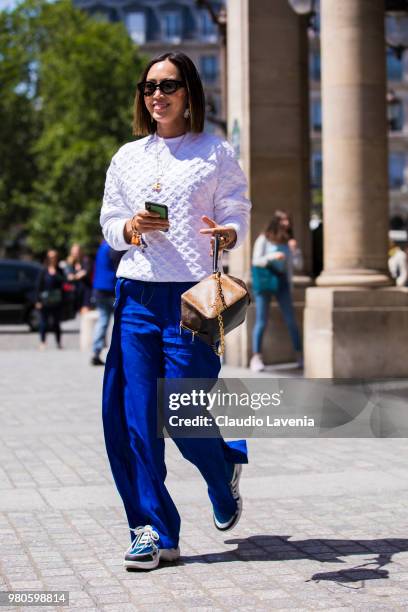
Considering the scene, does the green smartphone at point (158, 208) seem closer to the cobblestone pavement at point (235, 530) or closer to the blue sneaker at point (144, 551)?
the blue sneaker at point (144, 551)

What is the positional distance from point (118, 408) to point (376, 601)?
1282 mm

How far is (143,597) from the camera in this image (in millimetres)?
4570

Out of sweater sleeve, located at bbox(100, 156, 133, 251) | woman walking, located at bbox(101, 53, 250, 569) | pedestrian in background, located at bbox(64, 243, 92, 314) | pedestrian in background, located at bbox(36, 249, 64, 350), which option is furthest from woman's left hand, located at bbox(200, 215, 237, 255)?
pedestrian in background, located at bbox(64, 243, 92, 314)

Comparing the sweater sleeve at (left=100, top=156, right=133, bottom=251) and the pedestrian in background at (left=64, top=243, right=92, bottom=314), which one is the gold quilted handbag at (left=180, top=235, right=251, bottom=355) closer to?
the sweater sleeve at (left=100, top=156, right=133, bottom=251)

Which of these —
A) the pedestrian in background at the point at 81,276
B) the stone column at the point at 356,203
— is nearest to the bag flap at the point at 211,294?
the stone column at the point at 356,203

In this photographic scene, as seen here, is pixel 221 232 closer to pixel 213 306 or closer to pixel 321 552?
pixel 213 306

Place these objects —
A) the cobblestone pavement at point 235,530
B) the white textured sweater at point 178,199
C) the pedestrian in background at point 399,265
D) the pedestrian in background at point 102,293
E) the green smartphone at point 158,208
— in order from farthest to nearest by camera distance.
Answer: the pedestrian in background at point 399,265, the pedestrian in background at point 102,293, the white textured sweater at point 178,199, the green smartphone at point 158,208, the cobblestone pavement at point 235,530

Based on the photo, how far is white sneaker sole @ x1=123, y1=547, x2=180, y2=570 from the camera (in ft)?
16.3

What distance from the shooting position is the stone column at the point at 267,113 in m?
13.9

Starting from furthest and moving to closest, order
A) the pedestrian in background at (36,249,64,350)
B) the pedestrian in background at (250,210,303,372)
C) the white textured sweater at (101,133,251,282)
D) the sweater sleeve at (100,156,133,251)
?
the pedestrian in background at (36,249,64,350), the pedestrian in background at (250,210,303,372), the sweater sleeve at (100,156,133,251), the white textured sweater at (101,133,251,282)

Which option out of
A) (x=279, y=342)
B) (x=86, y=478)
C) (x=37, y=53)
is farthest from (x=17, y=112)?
(x=86, y=478)

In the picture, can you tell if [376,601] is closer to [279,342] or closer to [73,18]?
[279,342]

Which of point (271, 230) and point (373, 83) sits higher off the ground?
point (373, 83)

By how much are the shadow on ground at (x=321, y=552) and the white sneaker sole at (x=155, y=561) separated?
0.09 meters
